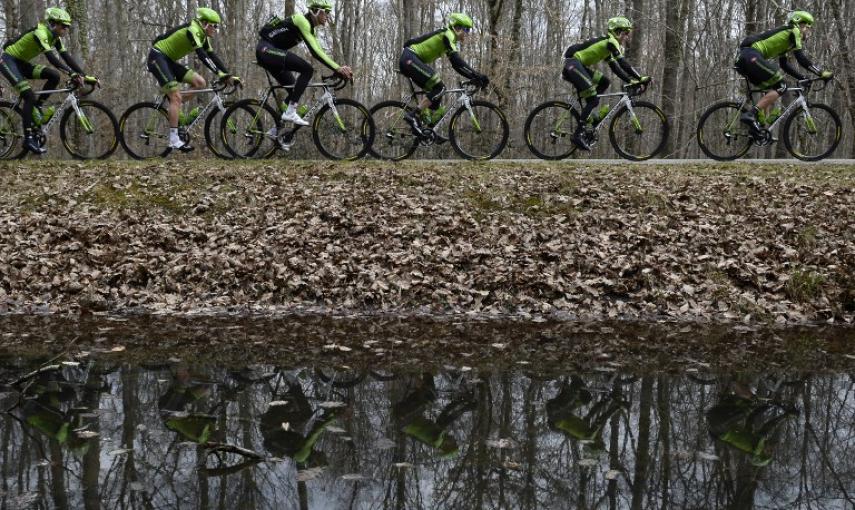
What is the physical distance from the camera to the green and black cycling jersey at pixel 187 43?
10.6 m

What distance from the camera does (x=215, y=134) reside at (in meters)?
11.8

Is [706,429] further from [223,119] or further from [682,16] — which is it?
[682,16]

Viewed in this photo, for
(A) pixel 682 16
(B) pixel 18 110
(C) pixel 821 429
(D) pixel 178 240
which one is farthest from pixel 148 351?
(A) pixel 682 16

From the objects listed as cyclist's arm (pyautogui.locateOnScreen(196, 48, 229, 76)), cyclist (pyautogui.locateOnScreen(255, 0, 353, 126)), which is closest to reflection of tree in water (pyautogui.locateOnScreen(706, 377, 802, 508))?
cyclist (pyautogui.locateOnScreen(255, 0, 353, 126))

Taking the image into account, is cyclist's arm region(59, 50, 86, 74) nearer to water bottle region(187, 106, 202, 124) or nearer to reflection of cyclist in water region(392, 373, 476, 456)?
water bottle region(187, 106, 202, 124)

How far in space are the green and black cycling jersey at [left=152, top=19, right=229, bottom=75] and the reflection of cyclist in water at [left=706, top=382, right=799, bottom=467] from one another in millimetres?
8888

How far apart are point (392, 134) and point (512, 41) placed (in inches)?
349

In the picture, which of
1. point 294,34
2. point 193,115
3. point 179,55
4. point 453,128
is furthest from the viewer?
point 453,128

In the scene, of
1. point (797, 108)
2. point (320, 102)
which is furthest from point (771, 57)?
point (320, 102)

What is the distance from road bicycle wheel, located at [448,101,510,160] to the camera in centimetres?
1130

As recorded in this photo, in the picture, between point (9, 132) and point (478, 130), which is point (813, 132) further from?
point (9, 132)

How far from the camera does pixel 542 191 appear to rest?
9883mm

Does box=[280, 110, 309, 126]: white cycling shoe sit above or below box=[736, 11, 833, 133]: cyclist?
below

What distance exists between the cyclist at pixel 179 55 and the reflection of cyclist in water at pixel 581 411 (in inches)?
315
